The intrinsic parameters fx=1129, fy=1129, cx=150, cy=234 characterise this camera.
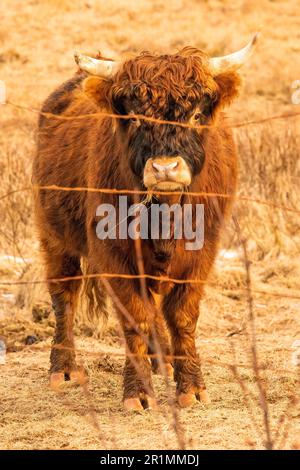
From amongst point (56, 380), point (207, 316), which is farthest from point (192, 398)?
point (207, 316)

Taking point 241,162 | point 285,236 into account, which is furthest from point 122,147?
point 241,162

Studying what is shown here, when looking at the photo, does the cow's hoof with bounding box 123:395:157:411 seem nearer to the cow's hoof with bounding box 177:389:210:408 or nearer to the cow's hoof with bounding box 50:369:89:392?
the cow's hoof with bounding box 177:389:210:408

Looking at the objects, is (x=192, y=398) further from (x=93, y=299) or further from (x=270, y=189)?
(x=270, y=189)

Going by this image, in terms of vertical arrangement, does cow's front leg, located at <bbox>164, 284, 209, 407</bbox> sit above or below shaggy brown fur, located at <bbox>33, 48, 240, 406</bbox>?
below

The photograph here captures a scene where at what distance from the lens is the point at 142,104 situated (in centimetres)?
574

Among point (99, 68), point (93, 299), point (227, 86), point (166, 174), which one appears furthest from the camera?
point (93, 299)

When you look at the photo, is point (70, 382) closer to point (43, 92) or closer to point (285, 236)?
point (285, 236)

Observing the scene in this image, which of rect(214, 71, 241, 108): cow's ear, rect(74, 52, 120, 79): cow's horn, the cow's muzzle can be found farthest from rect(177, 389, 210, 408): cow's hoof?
rect(74, 52, 120, 79): cow's horn

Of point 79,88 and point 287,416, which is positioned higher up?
point 79,88

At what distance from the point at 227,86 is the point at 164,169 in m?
0.92

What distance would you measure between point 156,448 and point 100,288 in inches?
97.3

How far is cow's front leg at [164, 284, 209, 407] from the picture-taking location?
20.5 ft

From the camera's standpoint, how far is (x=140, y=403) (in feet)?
20.0

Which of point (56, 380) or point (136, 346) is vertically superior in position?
point (56, 380)
